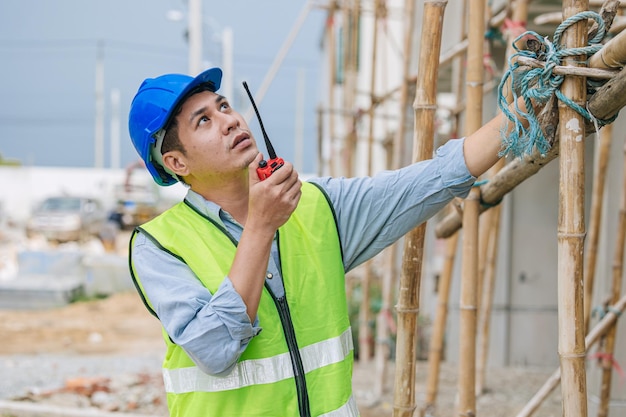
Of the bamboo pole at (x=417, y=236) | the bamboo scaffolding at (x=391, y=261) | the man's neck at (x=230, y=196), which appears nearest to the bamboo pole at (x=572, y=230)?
the bamboo pole at (x=417, y=236)

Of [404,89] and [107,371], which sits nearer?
[404,89]

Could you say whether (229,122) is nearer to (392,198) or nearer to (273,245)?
(273,245)

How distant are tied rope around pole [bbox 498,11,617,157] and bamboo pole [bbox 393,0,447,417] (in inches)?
15.8

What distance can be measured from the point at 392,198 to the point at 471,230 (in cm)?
53

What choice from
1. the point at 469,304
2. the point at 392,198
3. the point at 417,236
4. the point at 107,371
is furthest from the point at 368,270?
the point at 392,198

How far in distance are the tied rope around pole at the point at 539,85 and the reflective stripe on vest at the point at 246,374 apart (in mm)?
718

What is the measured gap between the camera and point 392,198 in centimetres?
215

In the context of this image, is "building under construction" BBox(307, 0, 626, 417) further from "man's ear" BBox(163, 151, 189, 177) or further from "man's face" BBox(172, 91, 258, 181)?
"man's ear" BBox(163, 151, 189, 177)

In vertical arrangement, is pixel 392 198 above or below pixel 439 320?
above

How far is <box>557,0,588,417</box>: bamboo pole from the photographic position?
1.77 m

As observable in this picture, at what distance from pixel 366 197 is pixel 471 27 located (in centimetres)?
74

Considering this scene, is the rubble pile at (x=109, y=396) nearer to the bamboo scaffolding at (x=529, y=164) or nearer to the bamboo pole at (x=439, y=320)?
the bamboo pole at (x=439, y=320)

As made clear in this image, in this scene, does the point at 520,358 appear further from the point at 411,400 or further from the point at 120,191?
the point at 120,191

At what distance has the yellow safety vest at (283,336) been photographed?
1.95 metres
